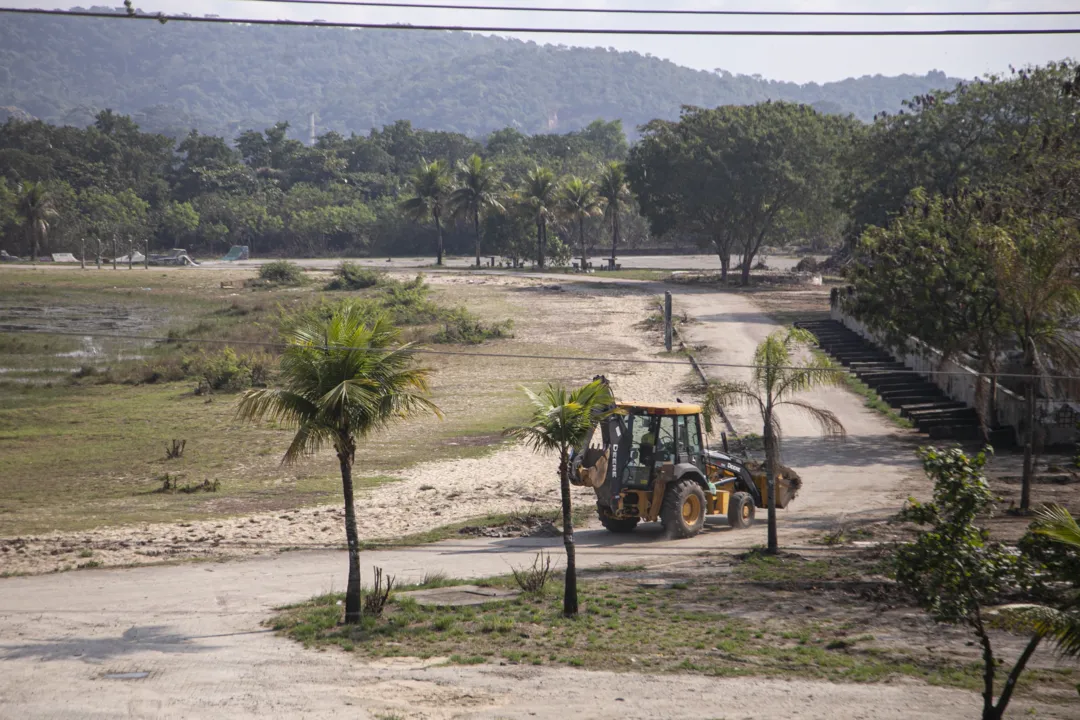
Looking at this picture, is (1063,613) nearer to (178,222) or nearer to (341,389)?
(341,389)

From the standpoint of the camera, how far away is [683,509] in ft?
65.1

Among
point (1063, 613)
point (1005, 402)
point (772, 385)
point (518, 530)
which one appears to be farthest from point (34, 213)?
point (1063, 613)

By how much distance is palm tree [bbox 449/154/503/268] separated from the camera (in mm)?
91250

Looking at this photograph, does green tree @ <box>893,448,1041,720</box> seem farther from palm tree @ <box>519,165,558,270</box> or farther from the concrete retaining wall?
palm tree @ <box>519,165,558,270</box>

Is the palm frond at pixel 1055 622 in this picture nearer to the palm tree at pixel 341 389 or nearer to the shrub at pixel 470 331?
the palm tree at pixel 341 389

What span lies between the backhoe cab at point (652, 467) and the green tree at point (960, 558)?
917cm

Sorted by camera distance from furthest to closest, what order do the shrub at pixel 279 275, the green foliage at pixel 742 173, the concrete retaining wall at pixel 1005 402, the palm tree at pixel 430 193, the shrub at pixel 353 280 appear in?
the palm tree at pixel 430 193 → the shrub at pixel 279 275 → the shrub at pixel 353 280 → the green foliage at pixel 742 173 → the concrete retaining wall at pixel 1005 402

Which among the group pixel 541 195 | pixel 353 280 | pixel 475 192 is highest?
pixel 475 192

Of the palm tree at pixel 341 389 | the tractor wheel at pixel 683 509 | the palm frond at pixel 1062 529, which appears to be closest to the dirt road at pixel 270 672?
the tractor wheel at pixel 683 509

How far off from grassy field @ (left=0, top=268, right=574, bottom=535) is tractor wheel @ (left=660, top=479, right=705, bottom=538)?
852 centimetres

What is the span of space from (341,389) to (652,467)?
290 inches

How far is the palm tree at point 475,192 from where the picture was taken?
299 feet

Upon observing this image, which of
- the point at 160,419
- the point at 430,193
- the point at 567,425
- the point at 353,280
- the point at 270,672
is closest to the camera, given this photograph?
the point at 270,672

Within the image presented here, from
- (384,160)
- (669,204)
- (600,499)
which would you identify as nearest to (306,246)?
(384,160)
